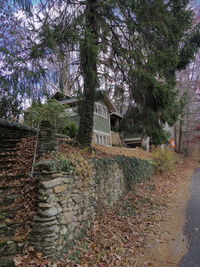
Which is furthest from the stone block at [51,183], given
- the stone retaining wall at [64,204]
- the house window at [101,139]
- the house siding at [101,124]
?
the house siding at [101,124]

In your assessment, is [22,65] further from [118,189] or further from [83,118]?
[118,189]

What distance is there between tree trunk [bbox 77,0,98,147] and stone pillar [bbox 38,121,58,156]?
2.07m

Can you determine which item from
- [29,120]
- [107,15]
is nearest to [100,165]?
[107,15]

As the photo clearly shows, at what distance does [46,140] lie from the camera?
4754mm

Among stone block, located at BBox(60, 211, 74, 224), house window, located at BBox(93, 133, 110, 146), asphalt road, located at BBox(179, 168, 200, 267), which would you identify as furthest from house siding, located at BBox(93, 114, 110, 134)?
stone block, located at BBox(60, 211, 74, 224)

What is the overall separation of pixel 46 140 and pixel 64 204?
166 cm

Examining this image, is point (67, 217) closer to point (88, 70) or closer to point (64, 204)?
point (64, 204)

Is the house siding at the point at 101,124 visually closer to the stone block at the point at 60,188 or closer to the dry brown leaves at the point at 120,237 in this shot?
the dry brown leaves at the point at 120,237

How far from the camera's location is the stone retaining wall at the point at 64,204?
3363 mm

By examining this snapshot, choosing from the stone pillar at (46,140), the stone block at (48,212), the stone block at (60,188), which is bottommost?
the stone block at (48,212)

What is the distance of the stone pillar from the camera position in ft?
15.5

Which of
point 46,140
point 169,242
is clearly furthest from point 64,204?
point 169,242

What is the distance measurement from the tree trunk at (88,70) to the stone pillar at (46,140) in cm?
207

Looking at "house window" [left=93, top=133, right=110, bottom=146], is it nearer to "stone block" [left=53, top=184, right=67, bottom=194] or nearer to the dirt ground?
the dirt ground
